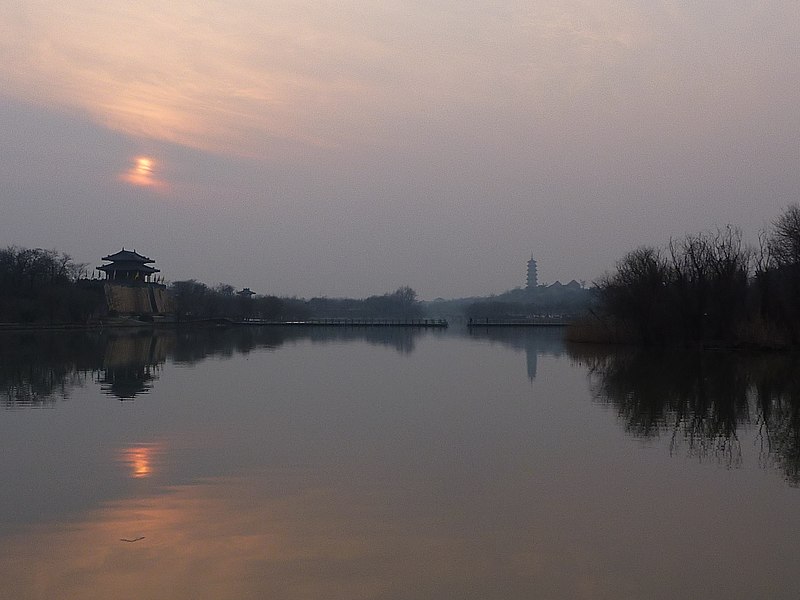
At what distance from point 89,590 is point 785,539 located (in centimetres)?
587

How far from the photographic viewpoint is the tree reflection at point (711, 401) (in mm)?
12797

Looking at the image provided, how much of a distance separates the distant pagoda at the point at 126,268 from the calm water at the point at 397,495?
80.5 metres

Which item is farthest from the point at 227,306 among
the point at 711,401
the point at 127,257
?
the point at 711,401

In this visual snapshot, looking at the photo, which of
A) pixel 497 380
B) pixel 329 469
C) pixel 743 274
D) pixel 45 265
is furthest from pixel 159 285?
pixel 329 469

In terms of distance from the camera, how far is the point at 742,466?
1115cm

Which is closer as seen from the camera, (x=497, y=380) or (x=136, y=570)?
(x=136, y=570)

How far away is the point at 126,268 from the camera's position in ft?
320

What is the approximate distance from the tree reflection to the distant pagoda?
7384cm

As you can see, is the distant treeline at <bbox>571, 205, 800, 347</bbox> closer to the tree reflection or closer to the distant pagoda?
the tree reflection

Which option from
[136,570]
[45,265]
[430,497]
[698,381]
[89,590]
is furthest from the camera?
[45,265]

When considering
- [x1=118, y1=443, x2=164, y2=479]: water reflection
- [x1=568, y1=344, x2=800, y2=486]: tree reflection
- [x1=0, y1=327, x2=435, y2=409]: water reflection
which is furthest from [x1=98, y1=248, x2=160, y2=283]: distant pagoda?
[x1=118, y1=443, x2=164, y2=479]: water reflection

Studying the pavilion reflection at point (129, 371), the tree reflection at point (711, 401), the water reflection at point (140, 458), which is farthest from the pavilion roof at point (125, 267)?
the water reflection at point (140, 458)

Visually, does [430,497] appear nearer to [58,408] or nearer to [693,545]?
[693,545]

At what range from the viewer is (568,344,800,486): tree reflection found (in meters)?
12.8
